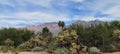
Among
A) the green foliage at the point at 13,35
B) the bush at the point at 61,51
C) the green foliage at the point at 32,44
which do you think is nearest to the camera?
the bush at the point at 61,51

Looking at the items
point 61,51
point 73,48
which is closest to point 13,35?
point 61,51

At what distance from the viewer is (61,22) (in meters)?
50.9

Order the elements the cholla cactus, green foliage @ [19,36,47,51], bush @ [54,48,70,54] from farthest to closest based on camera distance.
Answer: green foliage @ [19,36,47,51], the cholla cactus, bush @ [54,48,70,54]

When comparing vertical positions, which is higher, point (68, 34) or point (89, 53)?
point (68, 34)

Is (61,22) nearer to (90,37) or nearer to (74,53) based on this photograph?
(90,37)

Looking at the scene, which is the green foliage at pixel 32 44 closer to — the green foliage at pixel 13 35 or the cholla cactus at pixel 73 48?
the green foliage at pixel 13 35

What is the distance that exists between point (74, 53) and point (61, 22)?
56.3 ft

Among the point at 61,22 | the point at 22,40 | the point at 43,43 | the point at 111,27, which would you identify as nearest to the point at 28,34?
the point at 22,40

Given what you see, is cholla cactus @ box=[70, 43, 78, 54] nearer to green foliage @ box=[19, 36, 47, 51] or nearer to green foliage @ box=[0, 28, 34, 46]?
green foliage @ box=[19, 36, 47, 51]

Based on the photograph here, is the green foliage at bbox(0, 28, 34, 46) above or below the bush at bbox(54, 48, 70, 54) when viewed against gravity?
above

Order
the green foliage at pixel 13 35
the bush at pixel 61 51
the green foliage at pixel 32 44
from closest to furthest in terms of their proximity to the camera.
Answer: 1. the bush at pixel 61 51
2. the green foliage at pixel 32 44
3. the green foliage at pixel 13 35

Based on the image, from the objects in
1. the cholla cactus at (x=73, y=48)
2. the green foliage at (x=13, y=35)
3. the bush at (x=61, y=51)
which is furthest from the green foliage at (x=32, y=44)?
the cholla cactus at (x=73, y=48)

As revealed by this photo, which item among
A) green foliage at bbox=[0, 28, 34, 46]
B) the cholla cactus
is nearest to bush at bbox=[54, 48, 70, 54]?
the cholla cactus

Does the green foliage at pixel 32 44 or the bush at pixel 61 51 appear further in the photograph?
the green foliage at pixel 32 44
